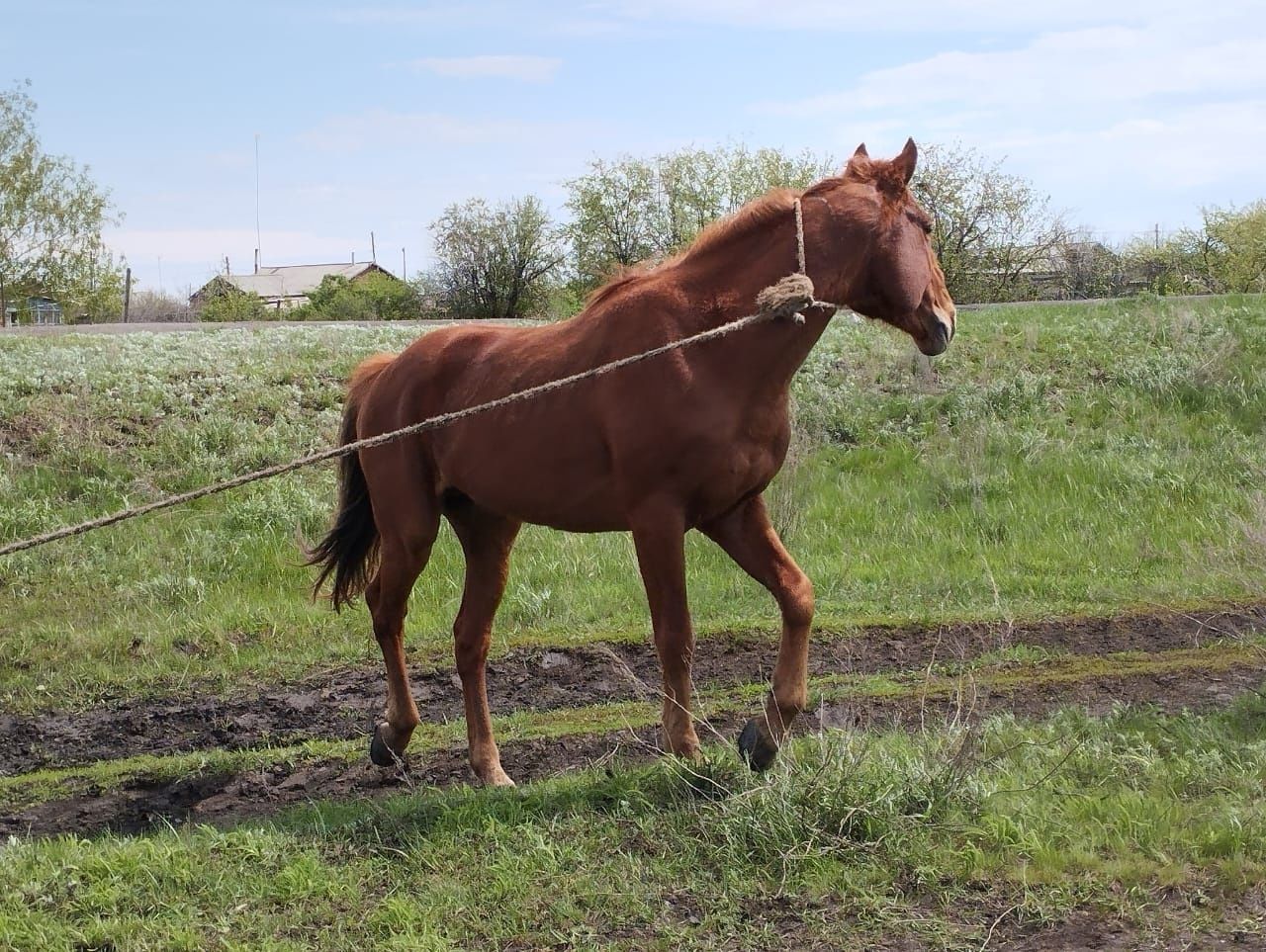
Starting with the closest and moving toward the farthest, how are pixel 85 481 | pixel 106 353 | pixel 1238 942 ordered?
pixel 1238 942 < pixel 85 481 < pixel 106 353

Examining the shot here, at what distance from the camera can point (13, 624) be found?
893 cm

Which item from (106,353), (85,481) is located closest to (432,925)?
(85,481)

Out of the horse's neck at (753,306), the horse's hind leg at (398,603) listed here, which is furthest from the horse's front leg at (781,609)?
the horse's hind leg at (398,603)

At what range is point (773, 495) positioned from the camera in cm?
1067

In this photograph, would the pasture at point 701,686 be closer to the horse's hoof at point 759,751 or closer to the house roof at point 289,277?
the horse's hoof at point 759,751

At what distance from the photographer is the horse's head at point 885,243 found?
4984 mm

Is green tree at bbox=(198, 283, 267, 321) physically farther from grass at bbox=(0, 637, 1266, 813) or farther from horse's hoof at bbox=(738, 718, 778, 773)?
horse's hoof at bbox=(738, 718, 778, 773)

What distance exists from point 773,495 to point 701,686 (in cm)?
364

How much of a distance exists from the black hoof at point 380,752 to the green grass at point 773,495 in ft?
6.41

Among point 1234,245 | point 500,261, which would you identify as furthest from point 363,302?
point 1234,245

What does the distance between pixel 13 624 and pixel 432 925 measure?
6.52 metres

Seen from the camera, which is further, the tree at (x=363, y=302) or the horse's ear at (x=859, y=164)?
the tree at (x=363, y=302)

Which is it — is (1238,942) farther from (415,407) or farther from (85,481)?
(85,481)

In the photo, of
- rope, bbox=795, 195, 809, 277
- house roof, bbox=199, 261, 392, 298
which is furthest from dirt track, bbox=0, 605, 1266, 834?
house roof, bbox=199, 261, 392, 298
